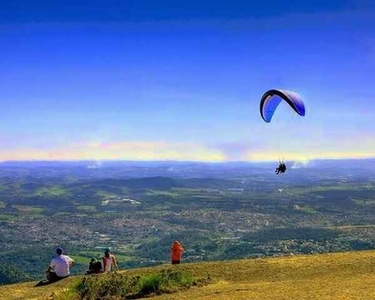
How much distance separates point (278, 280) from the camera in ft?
78.9

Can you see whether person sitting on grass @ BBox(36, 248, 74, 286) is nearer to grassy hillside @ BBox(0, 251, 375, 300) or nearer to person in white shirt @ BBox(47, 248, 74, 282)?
person in white shirt @ BBox(47, 248, 74, 282)

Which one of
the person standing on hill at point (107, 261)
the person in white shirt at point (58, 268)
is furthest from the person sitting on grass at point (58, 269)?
the person standing on hill at point (107, 261)

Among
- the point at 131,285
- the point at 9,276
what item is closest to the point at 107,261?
the point at 131,285

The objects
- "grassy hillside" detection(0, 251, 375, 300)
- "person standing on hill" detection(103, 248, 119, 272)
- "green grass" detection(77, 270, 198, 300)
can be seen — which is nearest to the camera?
"grassy hillside" detection(0, 251, 375, 300)

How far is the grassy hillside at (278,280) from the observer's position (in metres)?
20.6

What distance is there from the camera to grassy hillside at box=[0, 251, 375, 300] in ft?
67.5

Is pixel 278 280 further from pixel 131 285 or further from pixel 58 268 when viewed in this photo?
pixel 58 268

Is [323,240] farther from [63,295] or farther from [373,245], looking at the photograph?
[63,295]

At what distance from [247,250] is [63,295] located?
390 feet

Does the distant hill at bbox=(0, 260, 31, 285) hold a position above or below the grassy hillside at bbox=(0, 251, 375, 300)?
below

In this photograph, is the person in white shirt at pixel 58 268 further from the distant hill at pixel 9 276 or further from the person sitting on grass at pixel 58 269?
the distant hill at pixel 9 276

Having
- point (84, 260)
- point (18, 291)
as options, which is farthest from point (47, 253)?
point (18, 291)

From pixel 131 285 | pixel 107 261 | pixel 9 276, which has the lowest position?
pixel 9 276

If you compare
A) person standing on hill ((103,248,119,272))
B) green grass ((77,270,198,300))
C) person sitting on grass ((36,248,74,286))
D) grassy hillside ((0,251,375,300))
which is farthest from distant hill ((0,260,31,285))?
green grass ((77,270,198,300))
